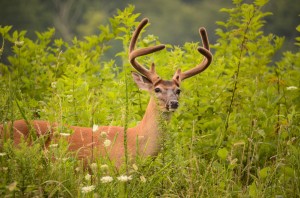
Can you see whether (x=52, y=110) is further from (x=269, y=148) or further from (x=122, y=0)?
(x=122, y=0)

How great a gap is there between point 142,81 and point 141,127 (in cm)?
55

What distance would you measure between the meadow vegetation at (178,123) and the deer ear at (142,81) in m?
0.11

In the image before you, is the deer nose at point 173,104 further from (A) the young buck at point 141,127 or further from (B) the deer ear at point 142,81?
(B) the deer ear at point 142,81

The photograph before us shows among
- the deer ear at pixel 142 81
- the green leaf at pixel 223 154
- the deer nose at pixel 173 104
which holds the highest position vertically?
the deer ear at pixel 142 81

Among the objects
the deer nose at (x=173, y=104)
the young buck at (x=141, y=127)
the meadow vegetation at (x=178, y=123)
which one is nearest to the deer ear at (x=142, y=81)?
the young buck at (x=141, y=127)

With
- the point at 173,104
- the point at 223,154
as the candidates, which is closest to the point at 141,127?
the point at 173,104

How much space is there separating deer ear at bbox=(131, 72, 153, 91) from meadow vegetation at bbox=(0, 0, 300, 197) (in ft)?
0.37

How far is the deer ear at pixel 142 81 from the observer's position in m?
5.85

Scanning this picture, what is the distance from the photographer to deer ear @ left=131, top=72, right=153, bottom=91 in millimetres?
5848

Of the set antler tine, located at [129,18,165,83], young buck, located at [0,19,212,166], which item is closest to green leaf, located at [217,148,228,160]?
young buck, located at [0,19,212,166]

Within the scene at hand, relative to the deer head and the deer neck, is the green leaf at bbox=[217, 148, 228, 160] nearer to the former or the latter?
the deer neck

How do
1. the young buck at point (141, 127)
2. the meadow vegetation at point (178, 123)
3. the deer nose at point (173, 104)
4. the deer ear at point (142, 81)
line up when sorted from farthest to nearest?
the deer ear at point (142, 81) → the deer nose at point (173, 104) → the young buck at point (141, 127) → the meadow vegetation at point (178, 123)

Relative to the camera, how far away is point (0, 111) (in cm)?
449

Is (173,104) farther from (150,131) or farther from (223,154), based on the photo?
(223,154)
